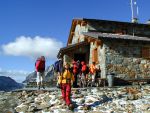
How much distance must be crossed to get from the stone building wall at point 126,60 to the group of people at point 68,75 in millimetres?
2125

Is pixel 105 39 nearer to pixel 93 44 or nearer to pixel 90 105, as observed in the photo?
pixel 93 44

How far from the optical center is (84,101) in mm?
18578

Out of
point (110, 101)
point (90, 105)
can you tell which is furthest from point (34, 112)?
point (110, 101)

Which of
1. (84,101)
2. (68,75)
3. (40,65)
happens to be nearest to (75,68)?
(40,65)

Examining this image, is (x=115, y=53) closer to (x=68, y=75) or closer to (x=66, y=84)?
(x=68, y=75)

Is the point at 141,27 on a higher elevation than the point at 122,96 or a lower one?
higher

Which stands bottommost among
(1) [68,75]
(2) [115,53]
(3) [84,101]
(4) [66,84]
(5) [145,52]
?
(3) [84,101]

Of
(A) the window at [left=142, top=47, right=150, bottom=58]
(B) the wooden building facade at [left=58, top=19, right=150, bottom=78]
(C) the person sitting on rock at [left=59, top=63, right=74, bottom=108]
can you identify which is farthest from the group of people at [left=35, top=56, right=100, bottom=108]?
(A) the window at [left=142, top=47, right=150, bottom=58]

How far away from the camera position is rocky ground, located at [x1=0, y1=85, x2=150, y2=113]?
17609mm

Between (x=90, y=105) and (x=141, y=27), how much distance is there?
19937 millimetres

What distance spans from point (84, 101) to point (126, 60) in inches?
394

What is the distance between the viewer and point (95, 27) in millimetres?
34375

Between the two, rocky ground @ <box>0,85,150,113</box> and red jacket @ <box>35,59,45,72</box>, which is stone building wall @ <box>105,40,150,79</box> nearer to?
rocky ground @ <box>0,85,150,113</box>

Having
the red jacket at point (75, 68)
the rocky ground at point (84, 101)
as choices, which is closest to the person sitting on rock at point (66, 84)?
the rocky ground at point (84, 101)
